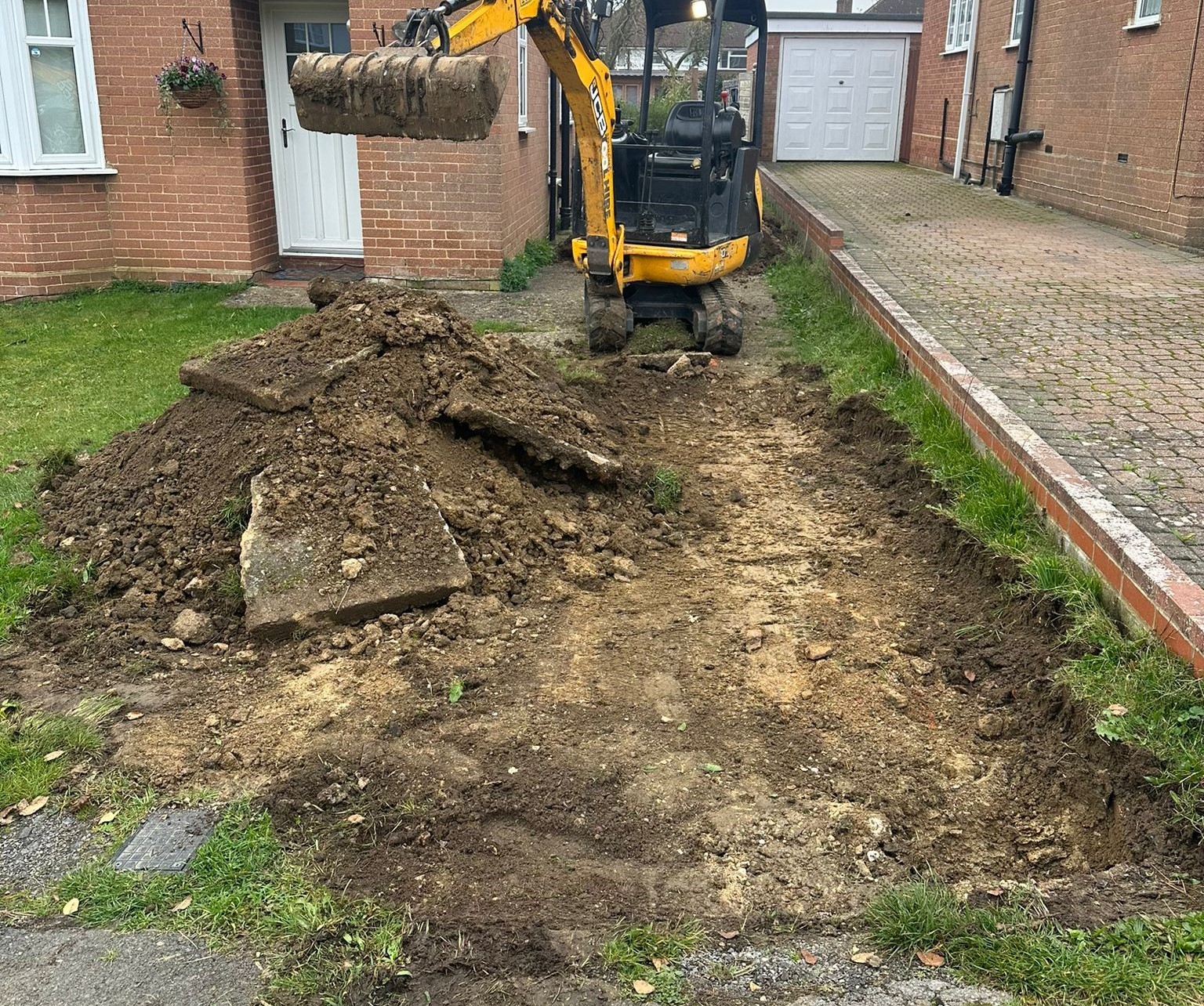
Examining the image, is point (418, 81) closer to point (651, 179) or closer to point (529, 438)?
point (529, 438)

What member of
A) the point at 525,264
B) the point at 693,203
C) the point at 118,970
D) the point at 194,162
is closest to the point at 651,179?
the point at 693,203

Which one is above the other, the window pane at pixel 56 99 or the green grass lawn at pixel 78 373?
the window pane at pixel 56 99

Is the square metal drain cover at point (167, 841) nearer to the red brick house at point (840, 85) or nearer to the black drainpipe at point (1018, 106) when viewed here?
the black drainpipe at point (1018, 106)

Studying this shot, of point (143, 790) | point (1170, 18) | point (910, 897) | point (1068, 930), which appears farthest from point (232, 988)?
point (1170, 18)

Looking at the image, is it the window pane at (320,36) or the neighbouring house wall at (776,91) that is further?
the neighbouring house wall at (776,91)

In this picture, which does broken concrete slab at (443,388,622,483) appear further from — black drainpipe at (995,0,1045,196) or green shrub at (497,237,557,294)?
black drainpipe at (995,0,1045,196)

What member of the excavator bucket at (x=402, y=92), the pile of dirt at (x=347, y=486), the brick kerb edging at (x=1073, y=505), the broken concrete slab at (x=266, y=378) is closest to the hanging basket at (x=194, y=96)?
the pile of dirt at (x=347, y=486)

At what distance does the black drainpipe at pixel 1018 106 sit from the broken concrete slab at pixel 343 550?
45.5 ft

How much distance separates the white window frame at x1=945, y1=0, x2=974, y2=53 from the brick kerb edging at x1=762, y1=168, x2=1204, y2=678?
13277 millimetres

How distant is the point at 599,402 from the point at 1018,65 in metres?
12.2

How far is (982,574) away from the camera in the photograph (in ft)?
16.8

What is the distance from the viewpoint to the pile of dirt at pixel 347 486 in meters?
5.00

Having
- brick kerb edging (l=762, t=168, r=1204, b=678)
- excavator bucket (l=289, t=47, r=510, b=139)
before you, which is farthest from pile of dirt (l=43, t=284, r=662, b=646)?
brick kerb edging (l=762, t=168, r=1204, b=678)

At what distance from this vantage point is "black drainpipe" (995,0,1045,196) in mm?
15938
